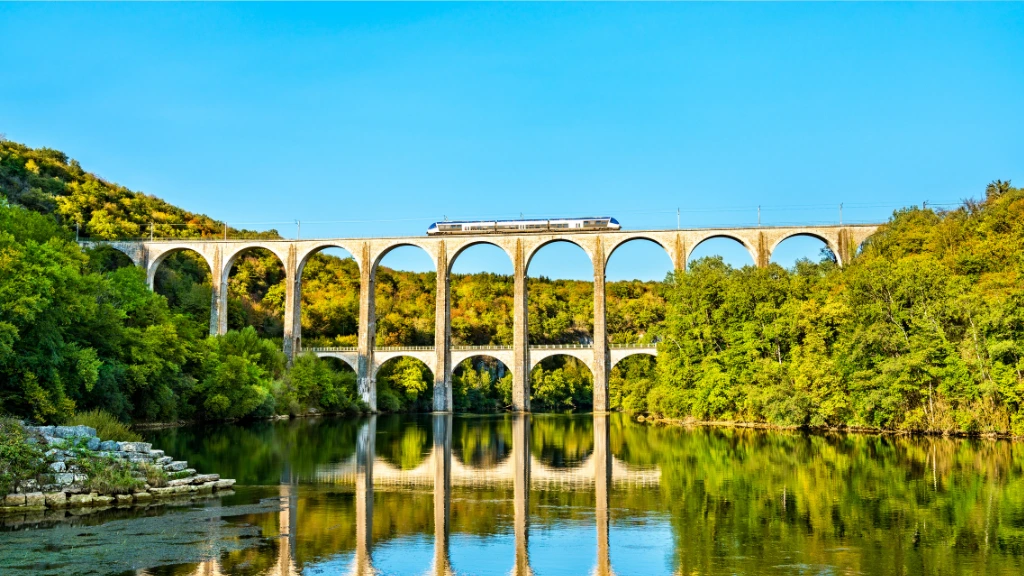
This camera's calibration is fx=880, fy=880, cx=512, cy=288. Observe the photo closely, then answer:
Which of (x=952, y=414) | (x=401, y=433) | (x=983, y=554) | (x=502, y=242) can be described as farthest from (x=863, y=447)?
(x=502, y=242)

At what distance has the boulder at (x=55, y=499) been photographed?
1558cm

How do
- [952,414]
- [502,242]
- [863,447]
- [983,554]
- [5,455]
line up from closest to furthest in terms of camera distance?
[983,554], [5,455], [863,447], [952,414], [502,242]

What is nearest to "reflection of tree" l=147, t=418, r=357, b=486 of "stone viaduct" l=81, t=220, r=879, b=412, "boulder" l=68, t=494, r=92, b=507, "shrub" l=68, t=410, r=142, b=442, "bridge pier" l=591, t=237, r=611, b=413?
"shrub" l=68, t=410, r=142, b=442

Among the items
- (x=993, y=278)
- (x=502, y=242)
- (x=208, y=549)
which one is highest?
(x=502, y=242)

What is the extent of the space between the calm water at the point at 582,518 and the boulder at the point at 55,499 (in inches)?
49.1

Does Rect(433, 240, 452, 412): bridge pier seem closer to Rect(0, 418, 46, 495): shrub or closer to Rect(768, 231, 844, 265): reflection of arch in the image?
Rect(768, 231, 844, 265): reflection of arch

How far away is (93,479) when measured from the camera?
16.2 metres

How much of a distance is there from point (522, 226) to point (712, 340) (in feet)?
73.2

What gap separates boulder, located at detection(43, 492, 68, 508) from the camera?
15578 millimetres

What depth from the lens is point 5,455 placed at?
15602mm

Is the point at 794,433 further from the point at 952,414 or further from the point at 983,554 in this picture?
the point at 983,554

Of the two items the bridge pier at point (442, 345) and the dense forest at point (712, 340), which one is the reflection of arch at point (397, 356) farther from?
the dense forest at point (712, 340)

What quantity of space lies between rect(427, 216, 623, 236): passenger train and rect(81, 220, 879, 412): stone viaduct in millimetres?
448

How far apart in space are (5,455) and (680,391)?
3269cm
